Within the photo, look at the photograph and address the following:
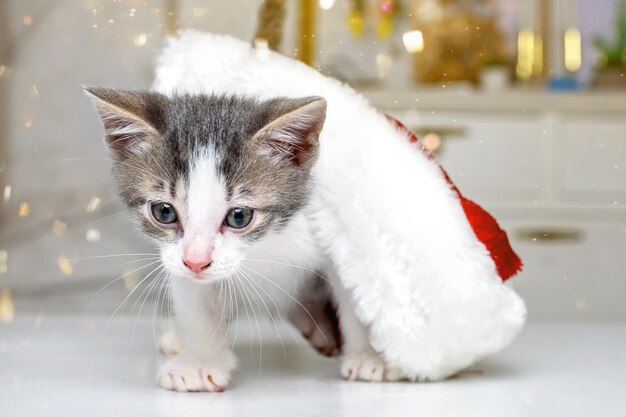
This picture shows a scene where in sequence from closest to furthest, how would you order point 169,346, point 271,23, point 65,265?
point 169,346
point 271,23
point 65,265

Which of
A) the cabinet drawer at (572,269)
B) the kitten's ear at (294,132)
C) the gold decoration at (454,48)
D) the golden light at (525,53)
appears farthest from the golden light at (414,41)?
the kitten's ear at (294,132)

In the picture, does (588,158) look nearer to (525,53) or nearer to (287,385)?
(525,53)

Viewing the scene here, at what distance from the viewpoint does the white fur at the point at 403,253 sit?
3.77 ft

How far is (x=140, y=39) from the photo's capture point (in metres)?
2.20

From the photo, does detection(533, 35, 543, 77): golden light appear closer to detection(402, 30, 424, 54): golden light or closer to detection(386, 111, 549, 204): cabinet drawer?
detection(402, 30, 424, 54): golden light

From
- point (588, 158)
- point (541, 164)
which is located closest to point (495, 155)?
point (541, 164)

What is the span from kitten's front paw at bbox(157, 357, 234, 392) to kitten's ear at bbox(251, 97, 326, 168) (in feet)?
0.93

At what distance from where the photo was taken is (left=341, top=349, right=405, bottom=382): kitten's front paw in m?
1.18

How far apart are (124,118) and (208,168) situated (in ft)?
0.43

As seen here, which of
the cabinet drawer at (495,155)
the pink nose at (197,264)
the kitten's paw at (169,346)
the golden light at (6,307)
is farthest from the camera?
the cabinet drawer at (495,155)

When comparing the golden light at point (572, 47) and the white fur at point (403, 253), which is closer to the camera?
the white fur at point (403, 253)

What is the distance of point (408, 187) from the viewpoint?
3.89ft

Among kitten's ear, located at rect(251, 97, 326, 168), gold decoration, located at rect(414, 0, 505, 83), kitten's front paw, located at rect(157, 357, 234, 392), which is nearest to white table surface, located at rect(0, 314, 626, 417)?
kitten's front paw, located at rect(157, 357, 234, 392)

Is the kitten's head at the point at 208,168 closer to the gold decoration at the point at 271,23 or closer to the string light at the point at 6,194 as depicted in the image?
the gold decoration at the point at 271,23
